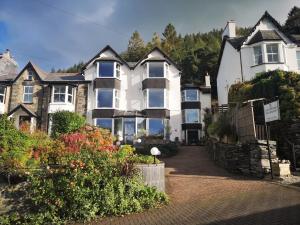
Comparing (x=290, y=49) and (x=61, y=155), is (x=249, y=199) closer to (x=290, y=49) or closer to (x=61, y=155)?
(x=61, y=155)

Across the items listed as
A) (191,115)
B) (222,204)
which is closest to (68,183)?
(222,204)

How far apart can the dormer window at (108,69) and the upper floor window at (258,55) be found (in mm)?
14976

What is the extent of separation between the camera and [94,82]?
32375 mm

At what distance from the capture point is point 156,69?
33.0 metres

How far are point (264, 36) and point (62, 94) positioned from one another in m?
22.2

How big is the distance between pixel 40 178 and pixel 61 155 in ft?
5.27

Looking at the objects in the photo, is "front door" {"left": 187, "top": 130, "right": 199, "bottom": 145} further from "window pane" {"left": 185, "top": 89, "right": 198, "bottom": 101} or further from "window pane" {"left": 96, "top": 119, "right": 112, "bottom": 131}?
"window pane" {"left": 96, "top": 119, "right": 112, "bottom": 131}

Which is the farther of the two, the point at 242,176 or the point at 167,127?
the point at 167,127

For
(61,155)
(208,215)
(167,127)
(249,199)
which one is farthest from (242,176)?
(167,127)

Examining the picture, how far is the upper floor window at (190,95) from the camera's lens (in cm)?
3997

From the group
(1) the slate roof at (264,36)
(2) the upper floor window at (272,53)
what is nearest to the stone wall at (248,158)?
(2) the upper floor window at (272,53)

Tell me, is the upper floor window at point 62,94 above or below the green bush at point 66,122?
above

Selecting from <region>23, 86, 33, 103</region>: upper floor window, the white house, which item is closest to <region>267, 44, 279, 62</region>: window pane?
the white house

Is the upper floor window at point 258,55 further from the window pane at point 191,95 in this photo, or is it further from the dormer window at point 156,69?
the window pane at point 191,95
